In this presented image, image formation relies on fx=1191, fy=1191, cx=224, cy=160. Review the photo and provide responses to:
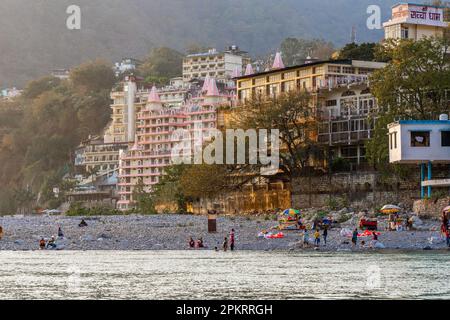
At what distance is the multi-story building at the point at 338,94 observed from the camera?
102m

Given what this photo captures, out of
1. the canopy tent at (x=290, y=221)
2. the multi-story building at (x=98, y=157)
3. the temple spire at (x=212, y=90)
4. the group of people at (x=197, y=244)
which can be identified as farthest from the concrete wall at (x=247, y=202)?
the multi-story building at (x=98, y=157)

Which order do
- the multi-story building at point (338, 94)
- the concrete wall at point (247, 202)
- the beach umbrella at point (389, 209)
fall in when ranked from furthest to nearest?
1. the multi-story building at point (338, 94)
2. the concrete wall at point (247, 202)
3. the beach umbrella at point (389, 209)

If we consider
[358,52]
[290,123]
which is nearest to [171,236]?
[290,123]

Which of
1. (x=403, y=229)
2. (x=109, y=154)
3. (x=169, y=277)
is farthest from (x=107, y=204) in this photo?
(x=169, y=277)

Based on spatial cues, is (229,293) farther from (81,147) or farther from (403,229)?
(81,147)

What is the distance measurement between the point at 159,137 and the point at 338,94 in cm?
6031

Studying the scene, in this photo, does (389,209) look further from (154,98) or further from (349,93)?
(154,98)

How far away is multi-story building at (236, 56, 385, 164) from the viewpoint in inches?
4001

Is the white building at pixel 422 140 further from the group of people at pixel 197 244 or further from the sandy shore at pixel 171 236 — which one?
the group of people at pixel 197 244

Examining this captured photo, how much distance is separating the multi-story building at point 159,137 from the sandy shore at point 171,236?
215 feet

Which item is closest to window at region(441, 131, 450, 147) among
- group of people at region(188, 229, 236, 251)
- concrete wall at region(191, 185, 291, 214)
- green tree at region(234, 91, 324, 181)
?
green tree at region(234, 91, 324, 181)

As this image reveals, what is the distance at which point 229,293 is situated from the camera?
36.4m

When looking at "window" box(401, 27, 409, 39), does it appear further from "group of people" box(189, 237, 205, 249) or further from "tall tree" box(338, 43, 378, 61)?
"group of people" box(189, 237, 205, 249)

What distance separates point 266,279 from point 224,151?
54274mm
